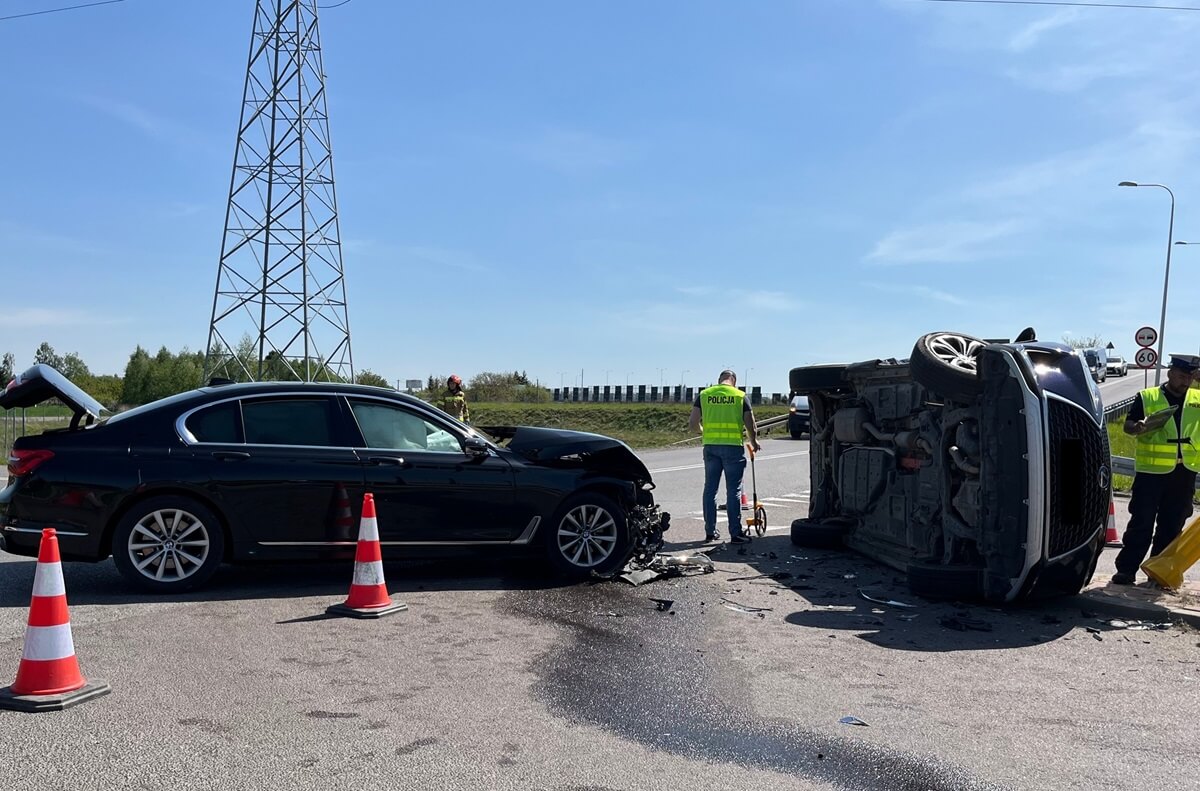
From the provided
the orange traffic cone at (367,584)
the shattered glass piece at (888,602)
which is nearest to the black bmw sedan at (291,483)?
the orange traffic cone at (367,584)

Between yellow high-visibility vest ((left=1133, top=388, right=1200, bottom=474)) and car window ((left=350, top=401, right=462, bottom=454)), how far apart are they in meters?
5.43

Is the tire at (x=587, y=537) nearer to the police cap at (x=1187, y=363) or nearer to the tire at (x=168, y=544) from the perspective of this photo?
the tire at (x=168, y=544)

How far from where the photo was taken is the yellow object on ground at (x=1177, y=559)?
785 centimetres

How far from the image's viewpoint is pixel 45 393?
24.8 ft

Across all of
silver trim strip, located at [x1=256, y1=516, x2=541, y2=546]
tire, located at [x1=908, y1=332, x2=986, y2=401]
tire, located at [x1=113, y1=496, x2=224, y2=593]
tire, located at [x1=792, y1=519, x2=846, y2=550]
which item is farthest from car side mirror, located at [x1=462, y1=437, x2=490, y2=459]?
tire, located at [x1=792, y1=519, x2=846, y2=550]

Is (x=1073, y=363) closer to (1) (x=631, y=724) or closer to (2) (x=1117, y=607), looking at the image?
(2) (x=1117, y=607)

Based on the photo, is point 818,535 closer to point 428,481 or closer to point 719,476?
point 719,476

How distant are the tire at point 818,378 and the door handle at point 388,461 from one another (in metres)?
4.30

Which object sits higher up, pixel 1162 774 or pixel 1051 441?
pixel 1051 441

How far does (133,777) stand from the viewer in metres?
3.94

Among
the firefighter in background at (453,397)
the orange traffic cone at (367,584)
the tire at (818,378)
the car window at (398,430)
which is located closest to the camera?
the orange traffic cone at (367,584)

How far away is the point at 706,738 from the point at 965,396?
3.90 metres

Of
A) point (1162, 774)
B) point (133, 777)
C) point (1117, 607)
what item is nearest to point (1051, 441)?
point (1117, 607)

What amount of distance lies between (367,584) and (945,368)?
4347mm
